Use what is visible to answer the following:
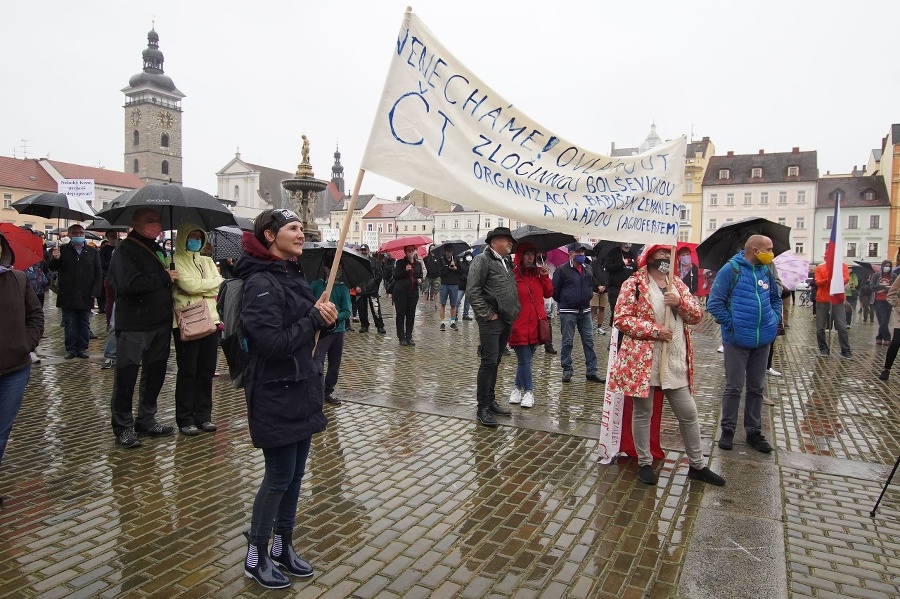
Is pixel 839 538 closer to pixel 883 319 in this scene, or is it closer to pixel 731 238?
pixel 731 238

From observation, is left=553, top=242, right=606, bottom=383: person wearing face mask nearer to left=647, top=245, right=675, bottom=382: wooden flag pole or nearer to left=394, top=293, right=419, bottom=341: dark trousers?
left=647, top=245, right=675, bottom=382: wooden flag pole

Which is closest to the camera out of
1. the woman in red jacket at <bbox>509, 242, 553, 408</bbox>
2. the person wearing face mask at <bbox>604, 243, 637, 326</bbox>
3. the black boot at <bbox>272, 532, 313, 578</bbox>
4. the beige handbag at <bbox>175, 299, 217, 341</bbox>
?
the black boot at <bbox>272, 532, 313, 578</bbox>

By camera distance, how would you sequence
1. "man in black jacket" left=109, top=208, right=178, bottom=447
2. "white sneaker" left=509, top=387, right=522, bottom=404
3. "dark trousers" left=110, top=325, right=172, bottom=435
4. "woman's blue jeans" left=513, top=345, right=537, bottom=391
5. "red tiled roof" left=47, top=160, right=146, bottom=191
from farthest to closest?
"red tiled roof" left=47, top=160, right=146, bottom=191, "white sneaker" left=509, top=387, right=522, bottom=404, "woman's blue jeans" left=513, top=345, right=537, bottom=391, "dark trousers" left=110, top=325, right=172, bottom=435, "man in black jacket" left=109, top=208, right=178, bottom=447

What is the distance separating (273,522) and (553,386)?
583 centimetres

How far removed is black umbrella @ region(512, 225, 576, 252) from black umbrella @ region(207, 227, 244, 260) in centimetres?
504

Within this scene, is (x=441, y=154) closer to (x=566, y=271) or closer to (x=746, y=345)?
(x=746, y=345)

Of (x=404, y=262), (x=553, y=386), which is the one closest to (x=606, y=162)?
(x=553, y=386)

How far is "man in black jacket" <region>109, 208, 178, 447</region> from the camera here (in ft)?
18.9

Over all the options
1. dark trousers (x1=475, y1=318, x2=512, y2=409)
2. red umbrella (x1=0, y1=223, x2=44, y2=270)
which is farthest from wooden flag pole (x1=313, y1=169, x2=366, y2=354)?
dark trousers (x1=475, y1=318, x2=512, y2=409)

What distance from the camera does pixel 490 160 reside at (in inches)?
162

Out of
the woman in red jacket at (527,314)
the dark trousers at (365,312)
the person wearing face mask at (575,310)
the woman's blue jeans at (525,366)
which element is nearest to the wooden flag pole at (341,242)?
the woman in red jacket at (527,314)

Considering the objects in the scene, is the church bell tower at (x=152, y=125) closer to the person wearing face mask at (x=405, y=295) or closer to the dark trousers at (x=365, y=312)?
the dark trousers at (x=365, y=312)

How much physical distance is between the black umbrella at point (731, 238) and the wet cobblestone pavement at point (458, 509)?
5.99ft

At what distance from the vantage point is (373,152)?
3586 millimetres
